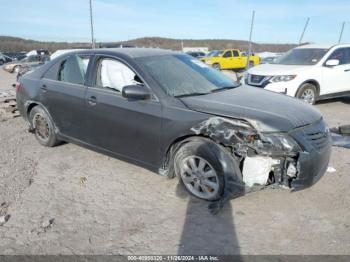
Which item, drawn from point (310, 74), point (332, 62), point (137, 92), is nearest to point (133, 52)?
point (137, 92)

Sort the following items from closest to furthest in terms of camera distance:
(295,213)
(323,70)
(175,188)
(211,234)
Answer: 1. (211,234)
2. (295,213)
3. (175,188)
4. (323,70)

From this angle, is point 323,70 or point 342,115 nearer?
point 342,115

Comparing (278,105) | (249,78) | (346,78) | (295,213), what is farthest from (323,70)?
(295,213)

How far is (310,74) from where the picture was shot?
8359 millimetres

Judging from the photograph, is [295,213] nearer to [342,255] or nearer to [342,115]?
[342,255]

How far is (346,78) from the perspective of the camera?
29.3 feet

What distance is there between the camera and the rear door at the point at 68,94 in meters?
4.62

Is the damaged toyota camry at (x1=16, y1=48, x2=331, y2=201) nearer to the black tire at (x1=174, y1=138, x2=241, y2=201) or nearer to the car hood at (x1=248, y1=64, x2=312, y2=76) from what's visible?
the black tire at (x1=174, y1=138, x2=241, y2=201)

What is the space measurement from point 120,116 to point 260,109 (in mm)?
1721

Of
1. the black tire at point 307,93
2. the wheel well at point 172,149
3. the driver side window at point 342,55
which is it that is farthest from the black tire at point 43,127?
the driver side window at point 342,55

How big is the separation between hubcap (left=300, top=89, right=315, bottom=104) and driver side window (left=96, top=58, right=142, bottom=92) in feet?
18.6

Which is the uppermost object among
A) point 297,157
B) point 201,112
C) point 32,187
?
point 201,112

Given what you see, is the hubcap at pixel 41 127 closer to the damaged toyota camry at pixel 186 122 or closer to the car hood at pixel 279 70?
the damaged toyota camry at pixel 186 122

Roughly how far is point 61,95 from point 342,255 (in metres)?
4.11
